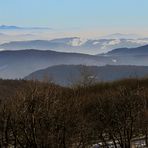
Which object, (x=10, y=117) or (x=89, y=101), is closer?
(x=10, y=117)

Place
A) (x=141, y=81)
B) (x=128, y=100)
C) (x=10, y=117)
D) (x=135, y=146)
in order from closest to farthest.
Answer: (x=10, y=117) → (x=128, y=100) → (x=135, y=146) → (x=141, y=81)

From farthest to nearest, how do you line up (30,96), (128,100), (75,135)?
(128,100) → (75,135) → (30,96)

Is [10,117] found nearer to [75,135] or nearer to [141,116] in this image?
[75,135]

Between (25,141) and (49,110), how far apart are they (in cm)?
169

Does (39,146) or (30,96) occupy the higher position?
(30,96)

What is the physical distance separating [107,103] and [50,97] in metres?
9.50

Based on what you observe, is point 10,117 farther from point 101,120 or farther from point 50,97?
point 101,120

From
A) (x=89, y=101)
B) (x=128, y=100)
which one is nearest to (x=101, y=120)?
(x=128, y=100)

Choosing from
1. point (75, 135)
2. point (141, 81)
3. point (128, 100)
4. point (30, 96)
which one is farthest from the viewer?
point (141, 81)

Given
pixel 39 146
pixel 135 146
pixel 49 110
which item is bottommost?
pixel 135 146

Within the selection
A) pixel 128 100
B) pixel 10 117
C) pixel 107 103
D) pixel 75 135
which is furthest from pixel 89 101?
pixel 10 117

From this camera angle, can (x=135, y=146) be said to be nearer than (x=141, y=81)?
Yes

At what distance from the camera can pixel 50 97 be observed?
895 inches

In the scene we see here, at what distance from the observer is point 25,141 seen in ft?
74.3
